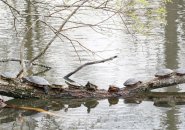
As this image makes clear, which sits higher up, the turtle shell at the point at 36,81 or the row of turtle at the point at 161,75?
the row of turtle at the point at 161,75

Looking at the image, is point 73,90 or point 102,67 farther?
point 102,67

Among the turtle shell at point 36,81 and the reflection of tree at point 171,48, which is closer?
the reflection of tree at point 171,48

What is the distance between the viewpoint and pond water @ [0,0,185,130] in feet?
22.7

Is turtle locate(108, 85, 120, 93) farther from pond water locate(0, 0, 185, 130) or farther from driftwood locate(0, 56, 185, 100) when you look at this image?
pond water locate(0, 0, 185, 130)

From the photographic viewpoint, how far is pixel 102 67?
10.3 m

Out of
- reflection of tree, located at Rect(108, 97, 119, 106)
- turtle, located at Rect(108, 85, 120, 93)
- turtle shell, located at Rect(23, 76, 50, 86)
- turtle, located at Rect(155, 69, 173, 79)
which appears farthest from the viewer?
turtle, located at Rect(155, 69, 173, 79)

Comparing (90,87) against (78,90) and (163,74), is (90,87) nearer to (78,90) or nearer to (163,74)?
(78,90)

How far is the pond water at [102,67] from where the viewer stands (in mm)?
6910

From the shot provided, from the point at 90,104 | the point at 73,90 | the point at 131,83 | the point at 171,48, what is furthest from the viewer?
the point at 171,48

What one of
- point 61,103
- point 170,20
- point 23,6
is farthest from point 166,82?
point 23,6

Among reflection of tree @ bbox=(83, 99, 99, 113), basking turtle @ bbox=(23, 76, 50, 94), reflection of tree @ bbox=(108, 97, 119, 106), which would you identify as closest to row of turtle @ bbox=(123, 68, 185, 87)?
reflection of tree @ bbox=(108, 97, 119, 106)

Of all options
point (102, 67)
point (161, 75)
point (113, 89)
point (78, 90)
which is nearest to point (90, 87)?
point (78, 90)

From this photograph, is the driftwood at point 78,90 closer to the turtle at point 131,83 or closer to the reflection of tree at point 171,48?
the turtle at point 131,83

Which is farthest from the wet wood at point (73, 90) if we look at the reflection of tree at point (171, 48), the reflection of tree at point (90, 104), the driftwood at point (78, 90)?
the reflection of tree at point (171, 48)
